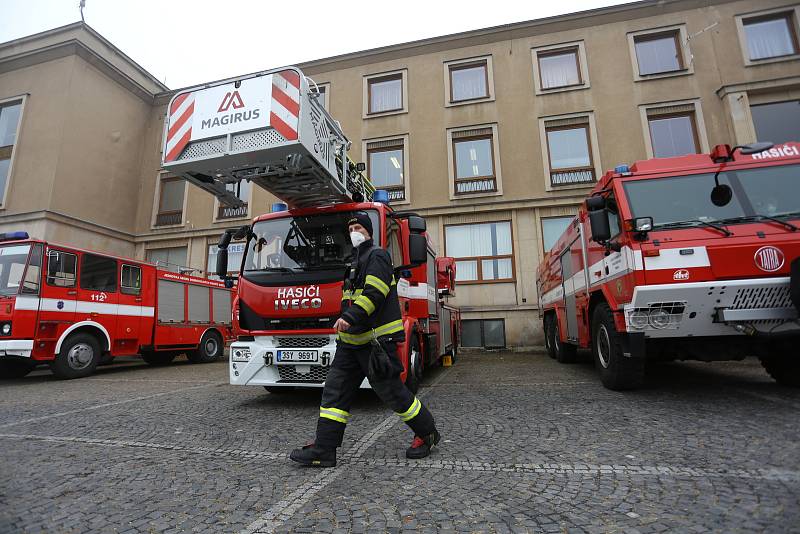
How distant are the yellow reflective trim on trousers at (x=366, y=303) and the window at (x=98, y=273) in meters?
8.23

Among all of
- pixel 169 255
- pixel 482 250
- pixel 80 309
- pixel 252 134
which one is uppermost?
pixel 169 255

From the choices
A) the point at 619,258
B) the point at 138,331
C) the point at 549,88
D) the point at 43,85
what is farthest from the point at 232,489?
the point at 43,85

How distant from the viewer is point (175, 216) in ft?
57.9

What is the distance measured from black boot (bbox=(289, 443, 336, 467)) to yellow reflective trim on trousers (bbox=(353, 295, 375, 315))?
1.04 meters

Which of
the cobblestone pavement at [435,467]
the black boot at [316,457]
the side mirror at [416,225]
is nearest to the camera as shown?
the cobblestone pavement at [435,467]

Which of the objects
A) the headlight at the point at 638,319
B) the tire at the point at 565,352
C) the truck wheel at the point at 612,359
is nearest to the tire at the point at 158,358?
the tire at the point at 565,352

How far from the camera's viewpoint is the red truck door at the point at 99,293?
27.1ft

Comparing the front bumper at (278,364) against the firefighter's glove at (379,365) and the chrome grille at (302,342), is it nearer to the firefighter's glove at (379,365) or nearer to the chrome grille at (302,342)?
the chrome grille at (302,342)

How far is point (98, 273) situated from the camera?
866 cm

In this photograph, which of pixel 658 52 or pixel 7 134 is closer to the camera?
pixel 658 52

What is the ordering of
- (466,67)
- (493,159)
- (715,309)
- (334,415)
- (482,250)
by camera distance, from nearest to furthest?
(334,415) < (715,309) < (482,250) < (493,159) < (466,67)

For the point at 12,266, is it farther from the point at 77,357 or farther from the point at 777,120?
the point at 777,120

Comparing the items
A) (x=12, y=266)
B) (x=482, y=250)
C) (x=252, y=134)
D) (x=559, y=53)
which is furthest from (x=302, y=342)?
(x=559, y=53)

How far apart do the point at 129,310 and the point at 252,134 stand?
717cm
